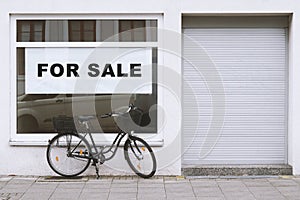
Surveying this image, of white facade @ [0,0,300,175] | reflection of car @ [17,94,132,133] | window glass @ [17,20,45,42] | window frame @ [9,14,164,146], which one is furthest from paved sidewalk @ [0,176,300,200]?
window glass @ [17,20,45,42]

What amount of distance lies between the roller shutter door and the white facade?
345 mm

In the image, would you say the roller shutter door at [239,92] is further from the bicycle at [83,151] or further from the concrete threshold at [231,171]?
the bicycle at [83,151]

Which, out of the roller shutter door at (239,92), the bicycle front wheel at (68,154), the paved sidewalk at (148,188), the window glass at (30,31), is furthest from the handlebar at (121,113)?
the window glass at (30,31)

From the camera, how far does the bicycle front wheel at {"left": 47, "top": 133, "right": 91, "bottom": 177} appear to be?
1031 cm

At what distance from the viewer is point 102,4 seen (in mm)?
10438

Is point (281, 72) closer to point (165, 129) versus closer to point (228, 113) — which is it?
point (228, 113)

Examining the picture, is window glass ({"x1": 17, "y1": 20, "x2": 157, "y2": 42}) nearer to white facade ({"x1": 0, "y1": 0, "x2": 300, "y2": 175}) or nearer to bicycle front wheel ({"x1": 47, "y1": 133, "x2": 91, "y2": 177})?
white facade ({"x1": 0, "y1": 0, "x2": 300, "y2": 175})

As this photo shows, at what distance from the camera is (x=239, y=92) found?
1087cm

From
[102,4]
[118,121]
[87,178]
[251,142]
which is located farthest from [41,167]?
[251,142]

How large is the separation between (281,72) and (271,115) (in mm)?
809

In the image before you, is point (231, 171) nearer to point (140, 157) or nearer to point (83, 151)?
point (140, 157)

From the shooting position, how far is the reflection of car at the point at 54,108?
10.7 m

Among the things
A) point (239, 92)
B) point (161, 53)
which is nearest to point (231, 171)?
point (239, 92)

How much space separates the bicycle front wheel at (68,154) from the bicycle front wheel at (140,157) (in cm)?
71
